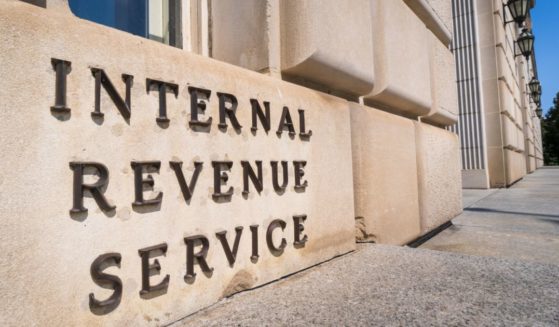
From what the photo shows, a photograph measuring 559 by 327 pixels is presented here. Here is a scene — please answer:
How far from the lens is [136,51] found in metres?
1.37

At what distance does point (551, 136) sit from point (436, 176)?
176ft

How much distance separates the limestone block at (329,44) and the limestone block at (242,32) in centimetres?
13

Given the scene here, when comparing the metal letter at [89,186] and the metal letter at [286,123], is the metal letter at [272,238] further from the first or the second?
the metal letter at [89,186]

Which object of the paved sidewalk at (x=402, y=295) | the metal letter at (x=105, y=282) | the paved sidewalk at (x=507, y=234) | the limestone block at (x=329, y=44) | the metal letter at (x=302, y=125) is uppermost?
the limestone block at (x=329, y=44)

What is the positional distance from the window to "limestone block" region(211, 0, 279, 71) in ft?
0.82

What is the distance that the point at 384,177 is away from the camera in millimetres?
2914

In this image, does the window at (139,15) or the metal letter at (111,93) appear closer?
the metal letter at (111,93)

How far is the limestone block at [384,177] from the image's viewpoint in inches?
104

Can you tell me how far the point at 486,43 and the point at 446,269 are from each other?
10.6m

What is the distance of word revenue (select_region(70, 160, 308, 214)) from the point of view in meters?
1.18

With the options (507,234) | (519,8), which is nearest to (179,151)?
(507,234)

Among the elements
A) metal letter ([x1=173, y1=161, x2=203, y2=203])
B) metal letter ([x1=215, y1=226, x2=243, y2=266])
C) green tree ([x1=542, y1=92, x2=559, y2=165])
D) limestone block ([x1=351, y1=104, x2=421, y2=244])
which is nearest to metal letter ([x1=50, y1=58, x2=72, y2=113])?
metal letter ([x1=173, y1=161, x2=203, y2=203])

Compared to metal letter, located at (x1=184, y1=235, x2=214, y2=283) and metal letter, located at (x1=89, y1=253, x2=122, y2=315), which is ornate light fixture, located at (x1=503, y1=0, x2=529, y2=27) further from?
metal letter, located at (x1=89, y1=253, x2=122, y2=315)

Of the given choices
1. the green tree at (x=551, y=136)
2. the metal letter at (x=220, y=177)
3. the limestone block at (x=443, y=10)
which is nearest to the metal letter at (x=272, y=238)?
the metal letter at (x=220, y=177)
